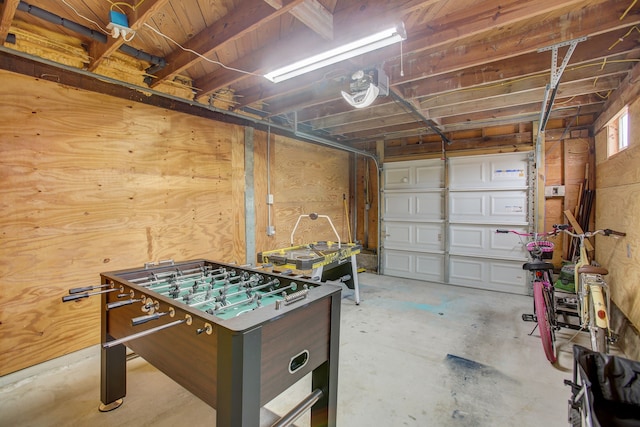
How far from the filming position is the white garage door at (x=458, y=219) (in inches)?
179

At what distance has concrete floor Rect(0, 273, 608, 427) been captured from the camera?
1842 mm

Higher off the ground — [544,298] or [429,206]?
[429,206]

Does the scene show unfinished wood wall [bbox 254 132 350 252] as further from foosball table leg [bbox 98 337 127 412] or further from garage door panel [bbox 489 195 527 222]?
garage door panel [bbox 489 195 527 222]

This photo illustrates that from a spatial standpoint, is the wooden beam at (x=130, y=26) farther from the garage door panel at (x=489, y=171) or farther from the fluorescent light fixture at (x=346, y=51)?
the garage door panel at (x=489, y=171)

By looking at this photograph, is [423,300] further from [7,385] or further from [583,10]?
[7,385]

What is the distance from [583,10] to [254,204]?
3.58m

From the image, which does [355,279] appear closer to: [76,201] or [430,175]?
[430,175]

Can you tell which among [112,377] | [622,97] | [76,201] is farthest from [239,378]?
[622,97]

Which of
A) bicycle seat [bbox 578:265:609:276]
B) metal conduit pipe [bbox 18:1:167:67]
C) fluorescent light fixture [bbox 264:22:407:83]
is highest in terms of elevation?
metal conduit pipe [bbox 18:1:167:67]

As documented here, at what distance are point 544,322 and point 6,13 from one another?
14.5 feet

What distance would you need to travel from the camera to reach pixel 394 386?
7.13 feet

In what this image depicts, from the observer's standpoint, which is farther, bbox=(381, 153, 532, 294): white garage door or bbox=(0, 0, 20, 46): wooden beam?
bbox=(381, 153, 532, 294): white garage door

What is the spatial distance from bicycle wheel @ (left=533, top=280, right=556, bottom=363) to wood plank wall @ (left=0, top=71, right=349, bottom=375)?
3.26 m

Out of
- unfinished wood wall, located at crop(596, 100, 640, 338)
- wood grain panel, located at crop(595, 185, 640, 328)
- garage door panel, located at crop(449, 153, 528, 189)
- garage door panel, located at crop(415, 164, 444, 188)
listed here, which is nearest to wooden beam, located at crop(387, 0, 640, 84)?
unfinished wood wall, located at crop(596, 100, 640, 338)
